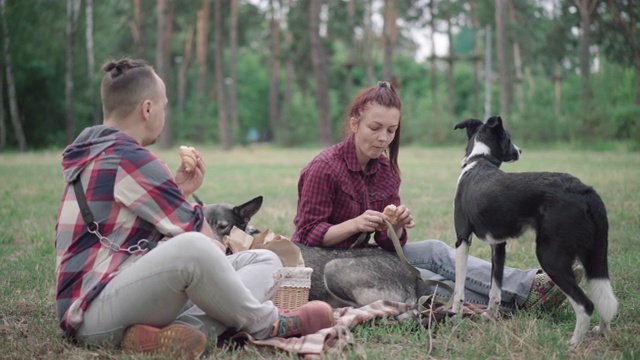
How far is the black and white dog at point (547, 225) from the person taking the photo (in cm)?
395

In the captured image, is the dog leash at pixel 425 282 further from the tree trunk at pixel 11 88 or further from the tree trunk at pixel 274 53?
the tree trunk at pixel 274 53

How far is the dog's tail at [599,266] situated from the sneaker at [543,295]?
0.69 metres

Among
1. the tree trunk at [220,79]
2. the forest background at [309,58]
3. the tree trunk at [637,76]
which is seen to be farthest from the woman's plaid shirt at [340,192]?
the tree trunk at [220,79]

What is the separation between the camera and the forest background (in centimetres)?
2944

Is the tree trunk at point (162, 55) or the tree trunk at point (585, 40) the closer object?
the tree trunk at point (585, 40)

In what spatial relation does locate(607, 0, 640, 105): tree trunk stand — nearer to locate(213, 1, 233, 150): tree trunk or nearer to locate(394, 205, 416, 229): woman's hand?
locate(213, 1, 233, 150): tree trunk

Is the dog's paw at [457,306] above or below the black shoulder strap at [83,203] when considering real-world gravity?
below

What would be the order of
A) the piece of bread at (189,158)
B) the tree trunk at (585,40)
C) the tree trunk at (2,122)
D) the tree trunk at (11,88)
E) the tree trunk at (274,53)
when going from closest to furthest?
the piece of bread at (189,158) → the tree trunk at (585,40) → the tree trunk at (11,88) → the tree trunk at (2,122) → the tree trunk at (274,53)

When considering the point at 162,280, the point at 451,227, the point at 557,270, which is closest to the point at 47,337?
the point at 162,280

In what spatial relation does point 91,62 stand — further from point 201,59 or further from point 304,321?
point 304,321

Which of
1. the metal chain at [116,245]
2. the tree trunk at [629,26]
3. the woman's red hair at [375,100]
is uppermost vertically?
the tree trunk at [629,26]

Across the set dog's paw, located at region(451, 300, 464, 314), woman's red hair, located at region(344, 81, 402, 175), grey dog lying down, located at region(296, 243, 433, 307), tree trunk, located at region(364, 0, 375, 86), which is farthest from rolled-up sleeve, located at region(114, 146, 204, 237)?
tree trunk, located at region(364, 0, 375, 86)

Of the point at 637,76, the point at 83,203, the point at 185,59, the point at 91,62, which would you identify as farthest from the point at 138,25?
the point at 83,203

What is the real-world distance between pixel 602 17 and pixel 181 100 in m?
30.8
